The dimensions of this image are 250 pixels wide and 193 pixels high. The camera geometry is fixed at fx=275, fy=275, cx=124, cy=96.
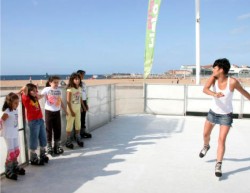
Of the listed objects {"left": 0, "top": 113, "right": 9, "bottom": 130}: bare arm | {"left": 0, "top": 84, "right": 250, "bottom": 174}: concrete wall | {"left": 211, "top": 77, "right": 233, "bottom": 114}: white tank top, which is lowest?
{"left": 0, "top": 84, "right": 250, "bottom": 174}: concrete wall

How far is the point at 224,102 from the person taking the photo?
168 inches

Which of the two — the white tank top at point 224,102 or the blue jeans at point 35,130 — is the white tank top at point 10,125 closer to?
the blue jeans at point 35,130

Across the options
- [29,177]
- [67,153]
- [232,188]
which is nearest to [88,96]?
[67,153]

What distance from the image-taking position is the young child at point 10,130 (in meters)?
3.97

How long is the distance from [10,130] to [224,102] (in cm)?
325

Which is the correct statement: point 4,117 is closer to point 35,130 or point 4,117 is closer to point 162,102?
point 35,130

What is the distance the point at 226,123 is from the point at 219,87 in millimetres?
575

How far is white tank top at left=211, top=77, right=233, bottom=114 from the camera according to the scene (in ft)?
13.7

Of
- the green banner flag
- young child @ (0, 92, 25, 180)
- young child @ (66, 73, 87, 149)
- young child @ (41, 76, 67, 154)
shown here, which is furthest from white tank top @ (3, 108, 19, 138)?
the green banner flag

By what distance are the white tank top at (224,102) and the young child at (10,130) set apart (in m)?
3.04

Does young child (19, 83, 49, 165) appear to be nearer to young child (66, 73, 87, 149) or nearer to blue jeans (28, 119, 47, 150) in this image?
blue jeans (28, 119, 47, 150)

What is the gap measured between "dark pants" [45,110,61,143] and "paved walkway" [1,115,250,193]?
43cm

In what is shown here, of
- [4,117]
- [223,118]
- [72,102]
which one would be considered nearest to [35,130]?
[4,117]

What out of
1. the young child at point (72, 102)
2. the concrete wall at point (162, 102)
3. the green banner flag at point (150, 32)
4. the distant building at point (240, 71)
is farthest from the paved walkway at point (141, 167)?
the distant building at point (240, 71)
